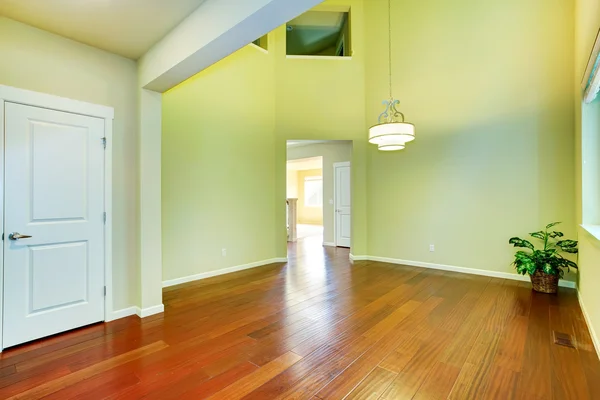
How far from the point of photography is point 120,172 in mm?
3113

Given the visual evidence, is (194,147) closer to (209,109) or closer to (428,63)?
(209,109)

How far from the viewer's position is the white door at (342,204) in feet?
24.1

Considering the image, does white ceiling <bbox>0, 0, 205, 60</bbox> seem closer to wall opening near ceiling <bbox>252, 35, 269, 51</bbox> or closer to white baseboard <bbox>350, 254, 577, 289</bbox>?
wall opening near ceiling <bbox>252, 35, 269, 51</bbox>

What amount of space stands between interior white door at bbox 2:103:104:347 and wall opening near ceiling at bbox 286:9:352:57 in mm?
5124

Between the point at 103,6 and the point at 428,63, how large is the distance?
4.87m

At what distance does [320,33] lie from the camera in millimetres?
7176

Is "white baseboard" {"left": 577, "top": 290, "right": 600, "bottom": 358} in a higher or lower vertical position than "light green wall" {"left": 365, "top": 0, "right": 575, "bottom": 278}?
lower

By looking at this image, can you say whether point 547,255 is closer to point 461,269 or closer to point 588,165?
point 461,269

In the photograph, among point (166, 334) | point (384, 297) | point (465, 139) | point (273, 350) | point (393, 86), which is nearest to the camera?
point (273, 350)

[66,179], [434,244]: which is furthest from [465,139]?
[66,179]

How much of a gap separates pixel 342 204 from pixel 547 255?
14.0 ft

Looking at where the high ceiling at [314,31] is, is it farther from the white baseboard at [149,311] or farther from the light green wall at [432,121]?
the white baseboard at [149,311]

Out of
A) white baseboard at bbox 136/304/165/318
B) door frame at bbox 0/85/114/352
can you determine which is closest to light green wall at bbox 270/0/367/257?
white baseboard at bbox 136/304/165/318

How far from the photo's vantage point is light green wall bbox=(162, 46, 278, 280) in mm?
4219
